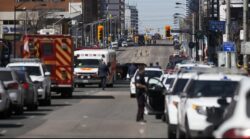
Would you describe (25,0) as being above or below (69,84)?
above

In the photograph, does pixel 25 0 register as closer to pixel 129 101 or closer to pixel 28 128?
pixel 129 101

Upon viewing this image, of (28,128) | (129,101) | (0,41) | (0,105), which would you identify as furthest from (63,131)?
(0,41)

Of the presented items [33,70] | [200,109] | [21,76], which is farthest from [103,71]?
[200,109]

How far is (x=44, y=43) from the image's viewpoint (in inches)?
1620

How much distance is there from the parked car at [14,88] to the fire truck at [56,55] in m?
11.3

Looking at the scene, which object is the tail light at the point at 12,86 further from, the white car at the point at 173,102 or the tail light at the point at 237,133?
the tail light at the point at 237,133

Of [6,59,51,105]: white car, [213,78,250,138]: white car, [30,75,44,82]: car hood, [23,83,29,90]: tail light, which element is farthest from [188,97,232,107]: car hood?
[30,75,44,82]: car hood

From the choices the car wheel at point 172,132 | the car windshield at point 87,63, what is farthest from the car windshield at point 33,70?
the car windshield at point 87,63

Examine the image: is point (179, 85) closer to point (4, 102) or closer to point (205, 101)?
point (205, 101)

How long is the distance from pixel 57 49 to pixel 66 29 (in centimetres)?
9027

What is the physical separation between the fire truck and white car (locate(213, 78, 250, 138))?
29122mm

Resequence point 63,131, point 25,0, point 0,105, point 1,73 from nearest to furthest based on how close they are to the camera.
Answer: point 63,131 < point 0,105 < point 1,73 < point 25,0

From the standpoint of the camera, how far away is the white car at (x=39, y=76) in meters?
33.5

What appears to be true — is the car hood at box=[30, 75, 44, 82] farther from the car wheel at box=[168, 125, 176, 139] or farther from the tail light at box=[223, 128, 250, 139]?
the tail light at box=[223, 128, 250, 139]
